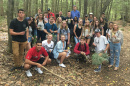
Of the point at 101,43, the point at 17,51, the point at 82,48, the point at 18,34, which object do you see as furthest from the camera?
the point at 101,43

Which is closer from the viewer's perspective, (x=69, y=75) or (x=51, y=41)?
(x=69, y=75)

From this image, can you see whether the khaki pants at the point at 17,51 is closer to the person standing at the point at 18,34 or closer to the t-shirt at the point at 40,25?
the person standing at the point at 18,34

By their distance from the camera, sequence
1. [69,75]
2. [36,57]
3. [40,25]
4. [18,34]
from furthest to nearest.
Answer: [40,25] < [69,75] < [36,57] < [18,34]

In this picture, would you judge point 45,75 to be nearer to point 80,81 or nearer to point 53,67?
point 53,67

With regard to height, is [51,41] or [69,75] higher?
[51,41]

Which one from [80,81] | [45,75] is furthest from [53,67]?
[80,81]

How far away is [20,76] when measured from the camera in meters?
4.30

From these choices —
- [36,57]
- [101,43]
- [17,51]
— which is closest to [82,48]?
[101,43]

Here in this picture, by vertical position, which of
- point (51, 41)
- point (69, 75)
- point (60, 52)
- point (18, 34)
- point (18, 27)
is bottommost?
point (69, 75)

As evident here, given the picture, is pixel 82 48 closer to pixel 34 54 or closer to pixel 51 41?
pixel 51 41

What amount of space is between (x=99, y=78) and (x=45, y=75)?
2.58m

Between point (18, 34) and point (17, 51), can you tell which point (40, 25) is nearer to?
point (18, 34)

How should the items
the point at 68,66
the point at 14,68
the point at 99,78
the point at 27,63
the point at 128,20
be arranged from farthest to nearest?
the point at 128,20, the point at 68,66, the point at 99,78, the point at 14,68, the point at 27,63

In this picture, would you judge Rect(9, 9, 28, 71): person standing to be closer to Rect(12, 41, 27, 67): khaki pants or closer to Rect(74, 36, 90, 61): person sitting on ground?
Rect(12, 41, 27, 67): khaki pants
